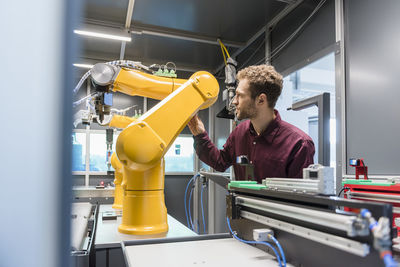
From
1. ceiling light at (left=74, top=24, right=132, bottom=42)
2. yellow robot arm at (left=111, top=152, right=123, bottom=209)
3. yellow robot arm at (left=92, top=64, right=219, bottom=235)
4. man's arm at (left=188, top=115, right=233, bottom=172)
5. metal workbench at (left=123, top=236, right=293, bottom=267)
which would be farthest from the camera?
ceiling light at (left=74, top=24, right=132, bottom=42)

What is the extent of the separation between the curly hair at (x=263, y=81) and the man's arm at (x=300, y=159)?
0.31 m

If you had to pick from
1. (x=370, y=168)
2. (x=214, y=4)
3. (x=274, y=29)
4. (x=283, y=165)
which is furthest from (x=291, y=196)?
(x=274, y=29)

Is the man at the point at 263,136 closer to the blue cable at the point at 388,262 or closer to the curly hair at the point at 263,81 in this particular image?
the curly hair at the point at 263,81

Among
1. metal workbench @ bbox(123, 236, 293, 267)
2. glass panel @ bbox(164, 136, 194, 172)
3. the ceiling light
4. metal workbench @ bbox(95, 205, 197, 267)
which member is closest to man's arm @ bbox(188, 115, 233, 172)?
metal workbench @ bbox(95, 205, 197, 267)

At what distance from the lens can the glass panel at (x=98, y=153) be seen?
445cm

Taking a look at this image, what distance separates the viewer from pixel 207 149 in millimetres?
1632

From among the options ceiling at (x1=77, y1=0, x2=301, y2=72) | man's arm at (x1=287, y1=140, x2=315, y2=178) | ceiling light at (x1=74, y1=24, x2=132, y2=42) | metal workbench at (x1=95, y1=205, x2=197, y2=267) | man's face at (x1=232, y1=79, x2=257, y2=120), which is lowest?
metal workbench at (x1=95, y1=205, x2=197, y2=267)

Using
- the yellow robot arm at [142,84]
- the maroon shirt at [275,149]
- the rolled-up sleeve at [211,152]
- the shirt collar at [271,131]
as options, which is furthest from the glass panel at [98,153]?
the shirt collar at [271,131]

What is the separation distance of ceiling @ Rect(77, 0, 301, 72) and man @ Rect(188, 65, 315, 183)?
1.34 m

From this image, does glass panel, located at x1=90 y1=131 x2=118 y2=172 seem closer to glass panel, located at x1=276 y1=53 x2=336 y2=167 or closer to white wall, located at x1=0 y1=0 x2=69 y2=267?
glass panel, located at x1=276 y1=53 x2=336 y2=167

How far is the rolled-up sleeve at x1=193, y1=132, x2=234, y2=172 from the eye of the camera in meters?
1.61

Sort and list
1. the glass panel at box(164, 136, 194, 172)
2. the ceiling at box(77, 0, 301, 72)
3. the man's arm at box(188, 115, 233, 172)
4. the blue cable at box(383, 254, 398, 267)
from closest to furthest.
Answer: the blue cable at box(383, 254, 398, 267) < the man's arm at box(188, 115, 233, 172) < the ceiling at box(77, 0, 301, 72) < the glass panel at box(164, 136, 194, 172)

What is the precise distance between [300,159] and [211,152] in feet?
1.65

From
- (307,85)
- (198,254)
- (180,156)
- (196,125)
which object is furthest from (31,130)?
(180,156)
